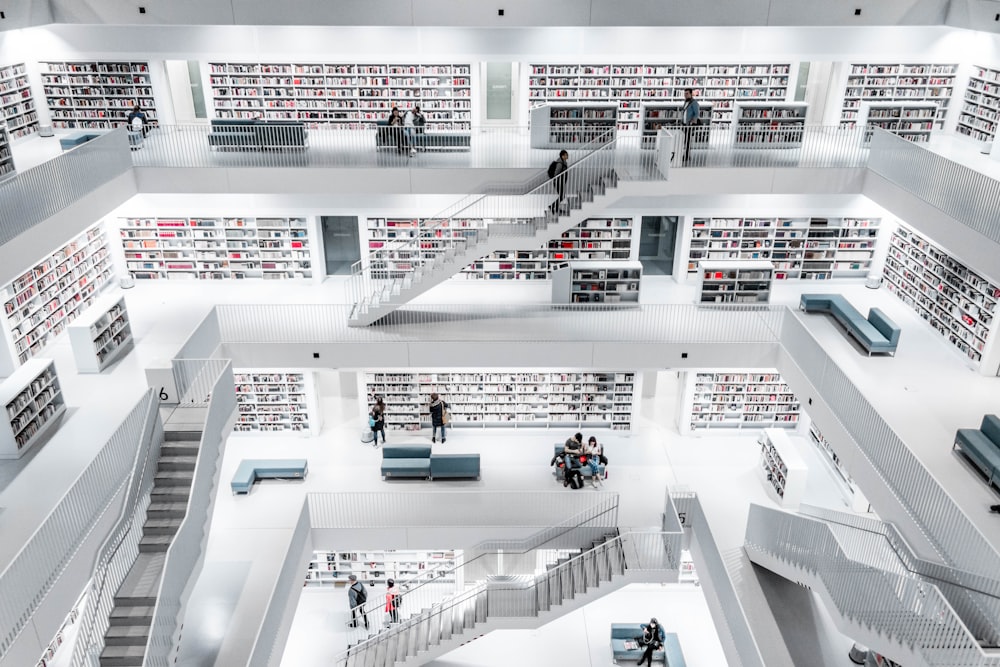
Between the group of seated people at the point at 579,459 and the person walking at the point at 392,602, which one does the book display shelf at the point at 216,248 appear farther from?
the person walking at the point at 392,602

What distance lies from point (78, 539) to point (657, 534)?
25.8ft

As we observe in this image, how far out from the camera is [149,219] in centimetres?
1485

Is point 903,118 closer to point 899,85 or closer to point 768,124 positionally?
point 899,85

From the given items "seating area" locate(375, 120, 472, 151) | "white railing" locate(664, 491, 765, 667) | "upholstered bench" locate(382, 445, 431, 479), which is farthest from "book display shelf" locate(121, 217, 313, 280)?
"white railing" locate(664, 491, 765, 667)

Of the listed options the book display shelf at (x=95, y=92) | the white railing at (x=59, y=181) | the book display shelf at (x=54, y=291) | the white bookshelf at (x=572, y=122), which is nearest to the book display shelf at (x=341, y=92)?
the book display shelf at (x=95, y=92)

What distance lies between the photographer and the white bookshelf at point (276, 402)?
48.5 feet

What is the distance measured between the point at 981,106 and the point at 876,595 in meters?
10.6

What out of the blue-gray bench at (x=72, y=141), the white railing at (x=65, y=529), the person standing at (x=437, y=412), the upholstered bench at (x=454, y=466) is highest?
the blue-gray bench at (x=72, y=141)

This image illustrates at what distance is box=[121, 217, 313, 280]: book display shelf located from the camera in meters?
14.9

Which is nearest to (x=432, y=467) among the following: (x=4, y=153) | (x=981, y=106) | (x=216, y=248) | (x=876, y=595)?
(x=216, y=248)

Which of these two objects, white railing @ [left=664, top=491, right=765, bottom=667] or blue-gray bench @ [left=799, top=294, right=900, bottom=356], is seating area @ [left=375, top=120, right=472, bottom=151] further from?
white railing @ [left=664, top=491, right=765, bottom=667]

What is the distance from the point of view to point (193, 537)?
9562 mm

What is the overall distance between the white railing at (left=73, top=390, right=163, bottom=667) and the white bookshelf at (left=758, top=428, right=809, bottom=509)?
32.4 feet

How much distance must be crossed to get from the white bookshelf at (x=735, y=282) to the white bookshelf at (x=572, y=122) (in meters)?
3.08
